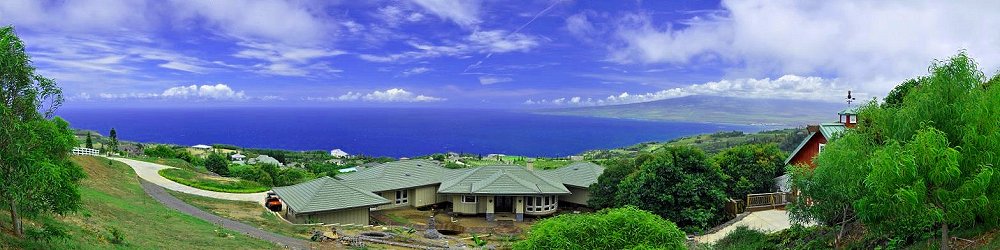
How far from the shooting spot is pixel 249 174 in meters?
45.0

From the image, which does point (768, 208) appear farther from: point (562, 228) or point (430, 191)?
point (562, 228)

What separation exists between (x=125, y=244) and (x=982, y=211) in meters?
18.9

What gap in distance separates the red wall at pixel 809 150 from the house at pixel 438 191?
429 inches

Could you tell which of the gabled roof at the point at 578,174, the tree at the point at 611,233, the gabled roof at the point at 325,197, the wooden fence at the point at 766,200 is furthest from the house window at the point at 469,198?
the tree at the point at 611,233

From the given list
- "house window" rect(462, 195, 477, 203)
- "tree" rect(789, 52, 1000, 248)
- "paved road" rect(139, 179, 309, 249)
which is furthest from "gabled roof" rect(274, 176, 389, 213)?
"tree" rect(789, 52, 1000, 248)

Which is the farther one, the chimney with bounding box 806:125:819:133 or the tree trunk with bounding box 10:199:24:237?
the chimney with bounding box 806:125:819:133

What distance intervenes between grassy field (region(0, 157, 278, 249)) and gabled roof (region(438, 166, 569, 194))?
12544mm

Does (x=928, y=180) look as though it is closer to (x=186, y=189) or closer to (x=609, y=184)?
(x=609, y=184)

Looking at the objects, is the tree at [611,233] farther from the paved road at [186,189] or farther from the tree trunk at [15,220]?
the paved road at [186,189]

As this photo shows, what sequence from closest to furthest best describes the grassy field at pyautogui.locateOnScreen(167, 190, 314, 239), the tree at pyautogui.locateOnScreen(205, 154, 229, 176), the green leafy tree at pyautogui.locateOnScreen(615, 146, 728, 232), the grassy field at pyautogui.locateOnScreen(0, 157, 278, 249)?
the grassy field at pyautogui.locateOnScreen(0, 157, 278, 249) → the grassy field at pyautogui.locateOnScreen(167, 190, 314, 239) → the green leafy tree at pyautogui.locateOnScreen(615, 146, 728, 232) → the tree at pyautogui.locateOnScreen(205, 154, 229, 176)

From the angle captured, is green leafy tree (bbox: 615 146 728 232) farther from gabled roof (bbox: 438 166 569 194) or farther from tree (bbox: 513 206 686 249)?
tree (bbox: 513 206 686 249)

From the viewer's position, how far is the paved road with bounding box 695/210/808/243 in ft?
66.1

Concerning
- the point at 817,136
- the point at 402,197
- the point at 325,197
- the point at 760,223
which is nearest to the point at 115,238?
the point at 325,197

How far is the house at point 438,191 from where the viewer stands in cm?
2594
